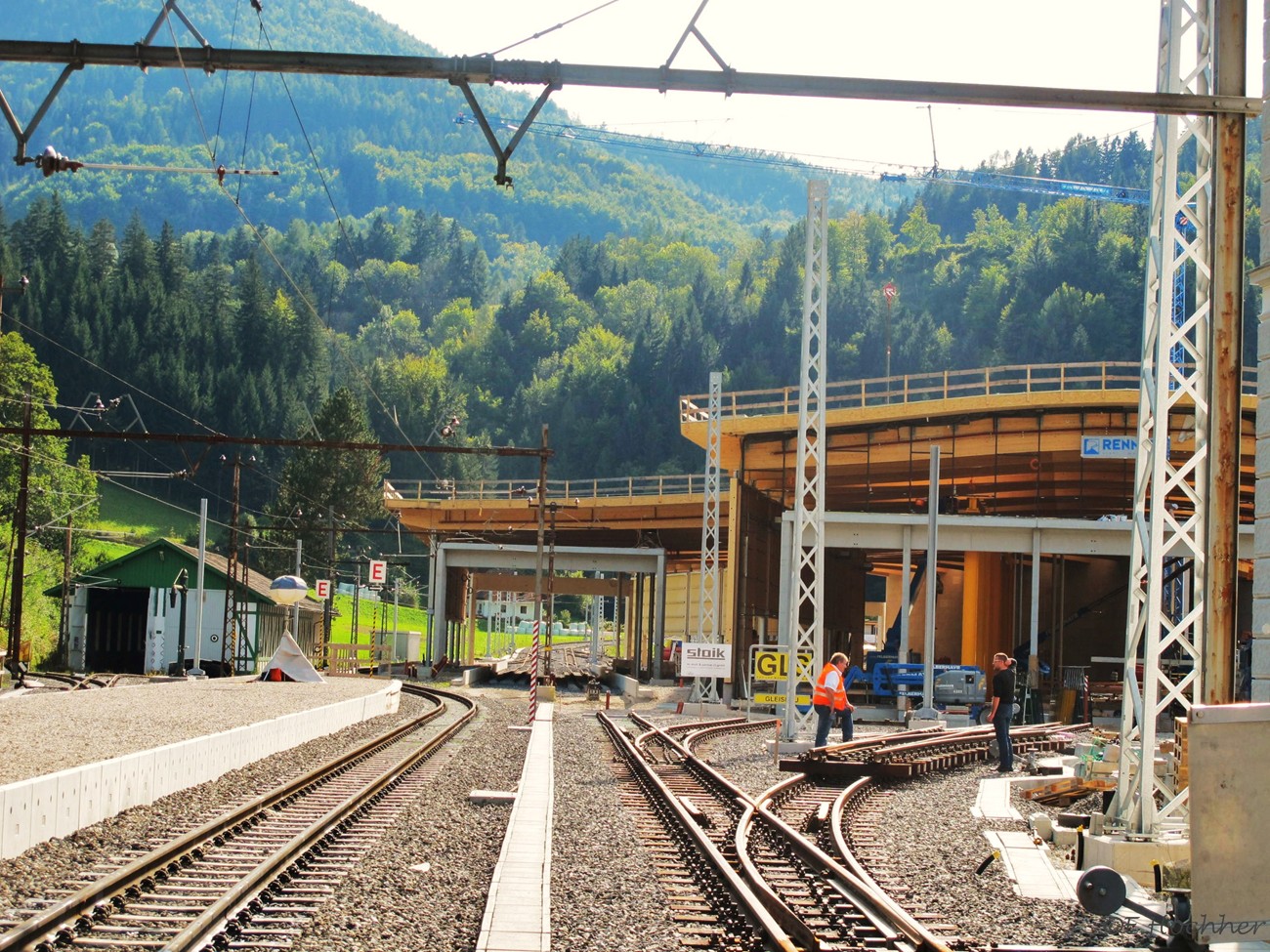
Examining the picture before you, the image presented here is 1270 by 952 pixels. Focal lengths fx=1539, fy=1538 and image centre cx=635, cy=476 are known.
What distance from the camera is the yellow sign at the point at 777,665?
27.1m

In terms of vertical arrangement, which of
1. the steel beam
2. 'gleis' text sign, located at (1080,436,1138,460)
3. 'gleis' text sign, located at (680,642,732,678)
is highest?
'gleis' text sign, located at (1080,436,1138,460)

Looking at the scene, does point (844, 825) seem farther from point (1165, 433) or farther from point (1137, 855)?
point (1165, 433)

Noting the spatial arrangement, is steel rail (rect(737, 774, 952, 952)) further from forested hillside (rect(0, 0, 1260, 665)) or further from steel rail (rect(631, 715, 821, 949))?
forested hillside (rect(0, 0, 1260, 665))

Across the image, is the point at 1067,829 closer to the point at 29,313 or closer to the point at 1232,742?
the point at 1232,742

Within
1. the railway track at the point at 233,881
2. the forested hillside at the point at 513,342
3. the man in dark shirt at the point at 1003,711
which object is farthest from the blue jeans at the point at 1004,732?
the forested hillside at the point at 513,342

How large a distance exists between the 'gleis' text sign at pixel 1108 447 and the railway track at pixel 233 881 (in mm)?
33415

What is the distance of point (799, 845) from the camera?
43.1 feet

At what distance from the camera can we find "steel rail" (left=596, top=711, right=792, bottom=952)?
9227mm

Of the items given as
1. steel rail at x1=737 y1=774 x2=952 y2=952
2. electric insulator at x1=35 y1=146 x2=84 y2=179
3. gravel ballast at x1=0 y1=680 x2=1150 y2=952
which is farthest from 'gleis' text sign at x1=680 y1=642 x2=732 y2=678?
electric insulator at x1=35 y1=146 x2=84 y2=179

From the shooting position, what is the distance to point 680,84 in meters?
12.8

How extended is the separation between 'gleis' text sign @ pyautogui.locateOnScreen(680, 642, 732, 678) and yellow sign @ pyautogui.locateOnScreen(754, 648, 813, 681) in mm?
8532

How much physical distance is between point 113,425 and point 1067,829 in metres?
128

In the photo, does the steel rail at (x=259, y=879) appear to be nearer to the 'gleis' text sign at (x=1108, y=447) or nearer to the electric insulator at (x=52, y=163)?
the electric insulator at (x=52, y=163)

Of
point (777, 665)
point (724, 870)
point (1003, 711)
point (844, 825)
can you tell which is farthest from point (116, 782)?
point (777, 665)
